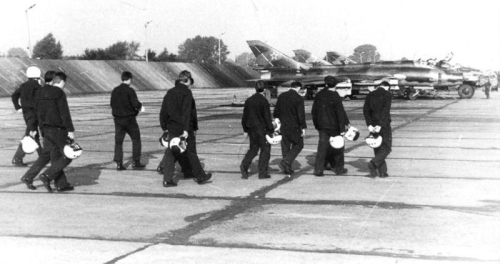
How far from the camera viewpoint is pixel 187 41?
15225 centimetres

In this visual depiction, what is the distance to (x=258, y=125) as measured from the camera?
11188mm

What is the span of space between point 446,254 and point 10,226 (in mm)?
4857

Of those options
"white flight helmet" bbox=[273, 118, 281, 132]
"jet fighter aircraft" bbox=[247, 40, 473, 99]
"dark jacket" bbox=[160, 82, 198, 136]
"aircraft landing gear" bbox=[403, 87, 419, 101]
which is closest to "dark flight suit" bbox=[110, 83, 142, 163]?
"dark jacket" bbox=[160, 82, 198, 136]

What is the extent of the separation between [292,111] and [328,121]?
2.18ft

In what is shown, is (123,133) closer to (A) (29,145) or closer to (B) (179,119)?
(A) (29,145)

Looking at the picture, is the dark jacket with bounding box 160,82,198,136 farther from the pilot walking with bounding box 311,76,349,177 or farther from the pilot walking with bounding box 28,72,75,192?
the pilot walking with bounding box 311,76,349,177

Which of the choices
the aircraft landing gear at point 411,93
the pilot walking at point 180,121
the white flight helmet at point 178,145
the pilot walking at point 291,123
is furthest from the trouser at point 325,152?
the aircraft landing gear at point 411,93

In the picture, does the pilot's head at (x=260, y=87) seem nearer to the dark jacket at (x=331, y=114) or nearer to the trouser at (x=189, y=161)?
the dark jacket at (x=331, y=114)

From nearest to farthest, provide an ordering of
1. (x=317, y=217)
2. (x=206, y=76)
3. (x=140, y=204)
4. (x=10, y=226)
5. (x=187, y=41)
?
(x=10, y=226) < (x=317, y=217) < (x=140, y=204) < (x=206, y=76) < (x=187, y=41)

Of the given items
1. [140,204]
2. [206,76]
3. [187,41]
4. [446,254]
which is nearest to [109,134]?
[140,204]

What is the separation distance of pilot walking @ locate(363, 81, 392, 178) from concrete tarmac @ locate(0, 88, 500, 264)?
1.09ft

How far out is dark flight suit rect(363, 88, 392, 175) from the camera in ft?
36.5

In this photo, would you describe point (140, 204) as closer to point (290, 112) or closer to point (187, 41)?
point (290, 112)

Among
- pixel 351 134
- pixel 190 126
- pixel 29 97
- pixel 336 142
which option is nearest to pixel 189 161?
pixel 190 126
